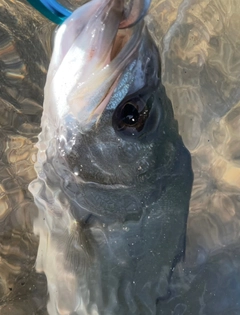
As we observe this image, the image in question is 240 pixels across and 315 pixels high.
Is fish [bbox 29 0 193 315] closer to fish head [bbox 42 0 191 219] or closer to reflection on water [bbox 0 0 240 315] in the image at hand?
fish head [bbox 42 0 191 219]

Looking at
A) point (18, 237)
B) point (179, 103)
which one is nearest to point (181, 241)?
point (18, 237)

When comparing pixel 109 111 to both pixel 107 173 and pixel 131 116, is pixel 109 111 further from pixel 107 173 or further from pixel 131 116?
pixel 107 173

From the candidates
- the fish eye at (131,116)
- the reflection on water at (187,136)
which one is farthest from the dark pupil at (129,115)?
the reflection on water at (187,136)

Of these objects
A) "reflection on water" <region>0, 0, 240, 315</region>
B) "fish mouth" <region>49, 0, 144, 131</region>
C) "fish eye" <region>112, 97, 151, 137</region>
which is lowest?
"reflection on water" <region>0, 0, 240, 315</region>

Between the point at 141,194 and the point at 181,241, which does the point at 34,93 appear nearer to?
the point at 141,194

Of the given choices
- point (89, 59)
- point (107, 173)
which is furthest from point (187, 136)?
point (89, 59)

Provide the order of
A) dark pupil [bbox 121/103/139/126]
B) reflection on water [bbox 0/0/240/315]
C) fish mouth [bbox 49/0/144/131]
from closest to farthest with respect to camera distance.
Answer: fish mouth [bbox 49/0/144/131] → dark pupil [bbox 121/103/139/126] → reflection on water [bbox 0/0/240/315]

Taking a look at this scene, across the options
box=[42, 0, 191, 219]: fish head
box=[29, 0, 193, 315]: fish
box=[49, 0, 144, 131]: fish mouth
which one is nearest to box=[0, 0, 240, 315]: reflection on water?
box=[29, 0, 193, 315]: fish
